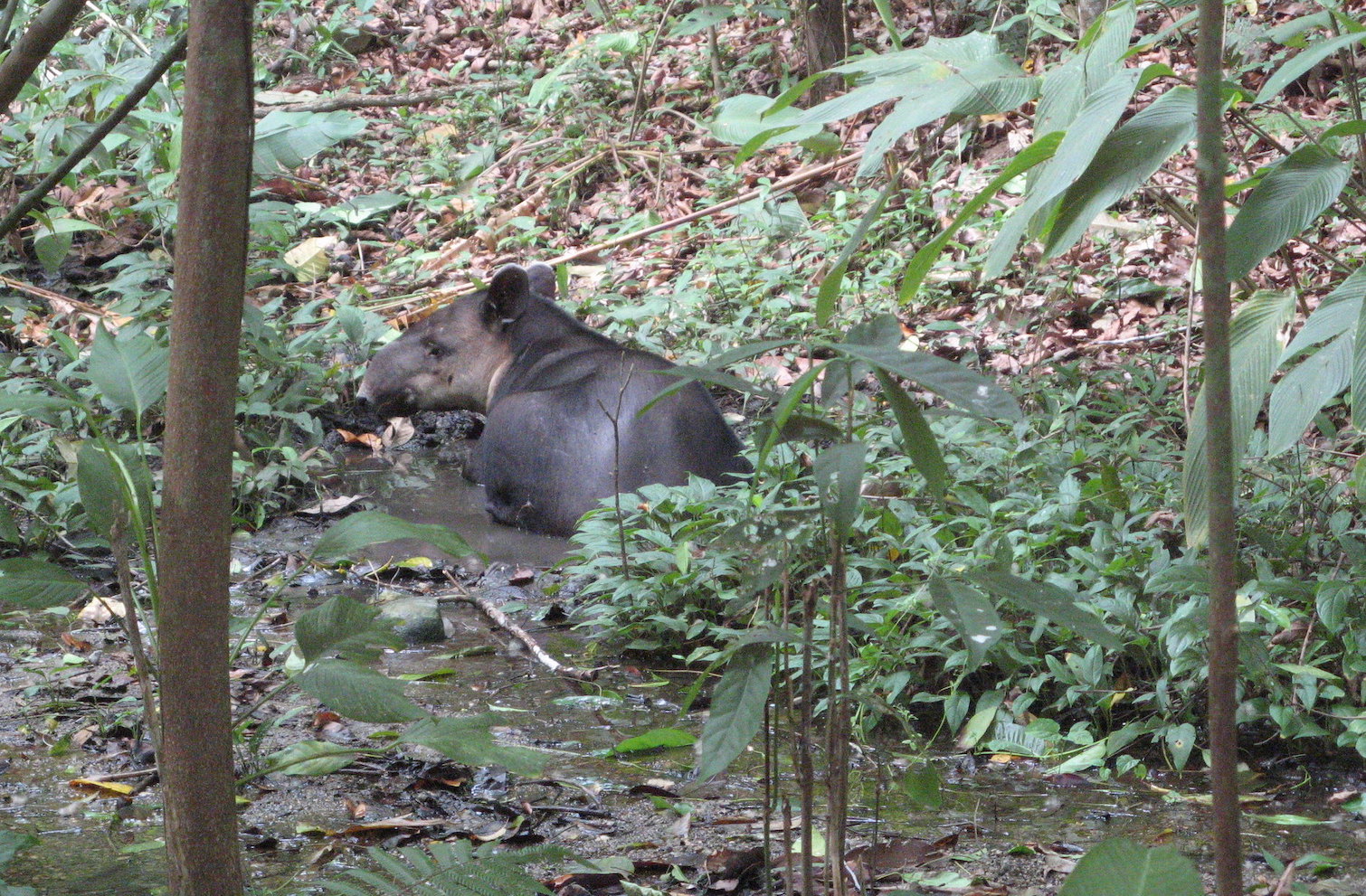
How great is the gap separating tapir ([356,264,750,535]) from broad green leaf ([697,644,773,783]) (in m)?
2.46

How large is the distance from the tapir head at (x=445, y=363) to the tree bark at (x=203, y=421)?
17.8ft

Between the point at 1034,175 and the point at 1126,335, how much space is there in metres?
3.96

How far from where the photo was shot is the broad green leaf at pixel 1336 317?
2.69 m

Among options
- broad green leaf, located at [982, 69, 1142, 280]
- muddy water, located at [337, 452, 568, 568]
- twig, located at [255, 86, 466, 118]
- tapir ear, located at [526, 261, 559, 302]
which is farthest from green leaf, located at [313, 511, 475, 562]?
twig, located at [255, 86, 466, 118]

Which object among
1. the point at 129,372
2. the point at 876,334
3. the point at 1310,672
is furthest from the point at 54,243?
the point at 1310,672

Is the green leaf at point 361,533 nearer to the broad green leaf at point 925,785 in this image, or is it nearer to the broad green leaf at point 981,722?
the broad green leaf at point 925,785

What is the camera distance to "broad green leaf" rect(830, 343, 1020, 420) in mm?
1321

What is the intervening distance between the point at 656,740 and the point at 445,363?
439cm

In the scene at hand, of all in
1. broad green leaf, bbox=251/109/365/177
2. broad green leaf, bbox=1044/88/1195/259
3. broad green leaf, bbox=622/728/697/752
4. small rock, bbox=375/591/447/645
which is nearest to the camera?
broad green leaf, bbox=1044/88/1195/259

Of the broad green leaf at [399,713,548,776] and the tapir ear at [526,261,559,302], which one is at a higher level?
the tapir ear at [526,261,559,302]

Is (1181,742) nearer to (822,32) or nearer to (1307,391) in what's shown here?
(1307,391)

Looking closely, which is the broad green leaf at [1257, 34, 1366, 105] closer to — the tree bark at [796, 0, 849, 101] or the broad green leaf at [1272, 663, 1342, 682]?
the broad green leaf at [1272, 663, 1342, 682]

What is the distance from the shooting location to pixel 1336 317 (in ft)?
8.87

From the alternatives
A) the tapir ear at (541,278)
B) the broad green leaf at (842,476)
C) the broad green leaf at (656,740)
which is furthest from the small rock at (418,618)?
the tapir ear at (541,278)
